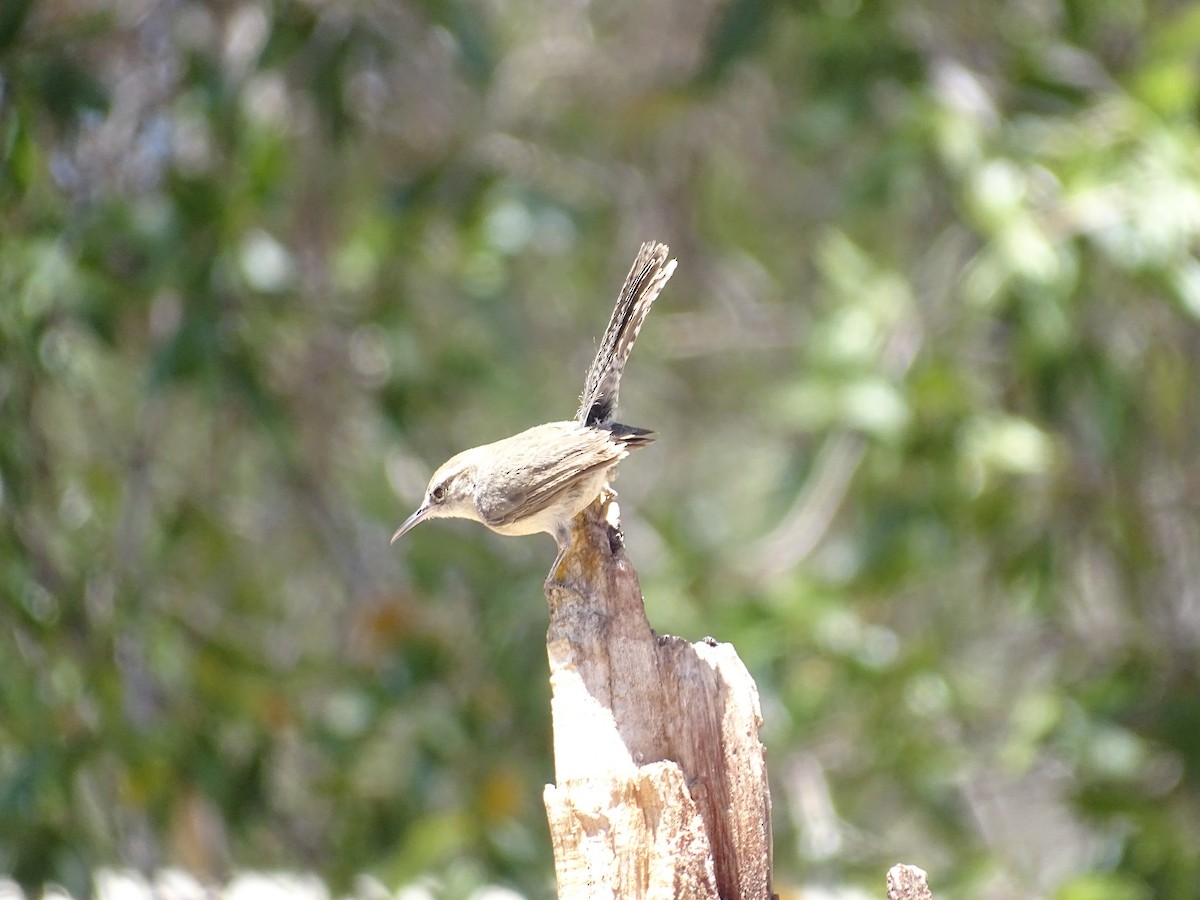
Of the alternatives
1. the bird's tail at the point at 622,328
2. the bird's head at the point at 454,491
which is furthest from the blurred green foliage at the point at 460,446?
the bird's tail at the point at 622,328

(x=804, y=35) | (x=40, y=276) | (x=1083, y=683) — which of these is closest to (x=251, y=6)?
(x=40, y=276)

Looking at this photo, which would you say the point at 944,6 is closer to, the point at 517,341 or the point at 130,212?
the point at 517,341

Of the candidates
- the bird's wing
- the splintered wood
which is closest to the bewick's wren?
the bird's wing

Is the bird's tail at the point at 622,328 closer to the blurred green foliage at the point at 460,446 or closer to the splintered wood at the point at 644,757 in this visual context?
the splintered wood at the point at 644,757

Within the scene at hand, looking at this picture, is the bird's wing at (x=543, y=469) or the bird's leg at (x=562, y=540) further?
the bird's wing at (x=543, y=469)

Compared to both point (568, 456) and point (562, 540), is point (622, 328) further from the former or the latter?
point (562, 540)

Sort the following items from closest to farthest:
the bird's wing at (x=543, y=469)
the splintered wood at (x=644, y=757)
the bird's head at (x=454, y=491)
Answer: the splintered wood at (x=644, y=757) → the bird's wing at (x=543, y=469) → the bird's head at (x=454, y=491)

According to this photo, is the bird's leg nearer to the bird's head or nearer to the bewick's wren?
the bewick's wren
